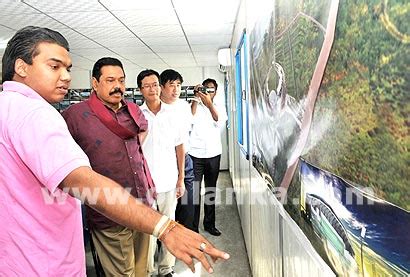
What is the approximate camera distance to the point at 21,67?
1067 mm

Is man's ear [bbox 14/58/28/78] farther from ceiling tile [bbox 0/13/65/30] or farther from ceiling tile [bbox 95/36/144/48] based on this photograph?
ceiling tile [bbox 95/36/144/48]

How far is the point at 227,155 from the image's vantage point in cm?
711

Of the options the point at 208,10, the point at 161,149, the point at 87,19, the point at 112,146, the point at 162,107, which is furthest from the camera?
the point at 87,19

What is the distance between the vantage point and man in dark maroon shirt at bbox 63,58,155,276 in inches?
73.9

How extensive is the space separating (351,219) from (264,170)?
3.34ft

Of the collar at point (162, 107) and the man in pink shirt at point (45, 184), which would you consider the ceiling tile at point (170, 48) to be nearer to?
the collar at point (162, 107)

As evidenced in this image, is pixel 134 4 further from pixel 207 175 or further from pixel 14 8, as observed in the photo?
pixel 207 175

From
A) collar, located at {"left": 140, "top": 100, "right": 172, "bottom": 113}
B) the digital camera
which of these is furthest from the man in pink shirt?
the digital camera

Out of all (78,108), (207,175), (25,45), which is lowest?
(207,175)

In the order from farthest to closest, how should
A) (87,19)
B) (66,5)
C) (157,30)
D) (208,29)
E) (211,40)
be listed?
(211,40) < (208,29) < (157,30) < (87,19) < (66,5)

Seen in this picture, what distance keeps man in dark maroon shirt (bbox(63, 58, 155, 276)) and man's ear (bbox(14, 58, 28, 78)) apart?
0.81 metres

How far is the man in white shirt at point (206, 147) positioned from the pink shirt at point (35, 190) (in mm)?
2450

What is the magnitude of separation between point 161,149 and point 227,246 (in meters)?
1.39

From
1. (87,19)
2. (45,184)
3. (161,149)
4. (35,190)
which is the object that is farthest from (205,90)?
(45,184)
